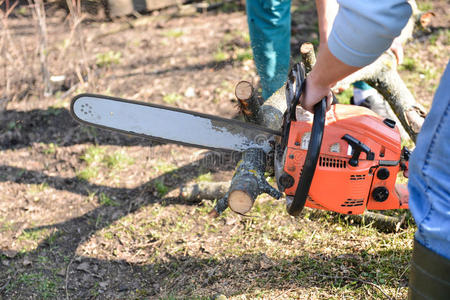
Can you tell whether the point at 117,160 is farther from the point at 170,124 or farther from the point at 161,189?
the point at 170,124

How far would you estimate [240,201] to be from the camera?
180 centimetres

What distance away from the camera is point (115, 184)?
3055mm

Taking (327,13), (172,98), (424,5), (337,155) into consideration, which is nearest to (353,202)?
(337,155)

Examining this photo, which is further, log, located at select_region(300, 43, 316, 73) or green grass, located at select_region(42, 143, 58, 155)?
green grass, located at select_region(42, 143, 58, 155)

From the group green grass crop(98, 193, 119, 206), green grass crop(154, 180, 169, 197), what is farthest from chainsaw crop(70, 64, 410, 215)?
green grass crop(98, 193, 119, 206)

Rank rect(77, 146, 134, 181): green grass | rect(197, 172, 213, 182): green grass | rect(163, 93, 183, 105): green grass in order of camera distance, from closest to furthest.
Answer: rect(197, 172, 213, 182): green grass → rect(77, 146, 134, 181): green grass → rect(163, 93, 183, 105): green grass

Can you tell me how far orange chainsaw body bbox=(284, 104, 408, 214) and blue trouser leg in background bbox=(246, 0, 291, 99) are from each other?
1217 mm

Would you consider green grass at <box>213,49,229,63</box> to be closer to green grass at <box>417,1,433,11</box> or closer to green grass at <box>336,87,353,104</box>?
green grass at <box>336,87,353,104</box>

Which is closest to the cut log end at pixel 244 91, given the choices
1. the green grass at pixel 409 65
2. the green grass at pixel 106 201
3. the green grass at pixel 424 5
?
the green grass at pixel 106 201

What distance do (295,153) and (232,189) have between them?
303 millimetres

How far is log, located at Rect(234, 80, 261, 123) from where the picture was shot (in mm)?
2068

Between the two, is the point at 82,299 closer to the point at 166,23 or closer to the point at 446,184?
the point at 446,184

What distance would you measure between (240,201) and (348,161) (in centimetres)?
48

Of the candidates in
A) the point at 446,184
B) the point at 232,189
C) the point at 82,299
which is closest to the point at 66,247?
the point at 82,299
